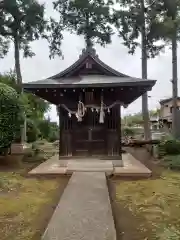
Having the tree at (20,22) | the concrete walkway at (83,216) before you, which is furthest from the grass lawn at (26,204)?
the tree at (20,22)

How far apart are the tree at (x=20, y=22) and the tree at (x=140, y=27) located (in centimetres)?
542

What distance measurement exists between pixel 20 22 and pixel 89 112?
35.8 feet

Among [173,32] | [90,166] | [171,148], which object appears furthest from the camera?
[173,32]

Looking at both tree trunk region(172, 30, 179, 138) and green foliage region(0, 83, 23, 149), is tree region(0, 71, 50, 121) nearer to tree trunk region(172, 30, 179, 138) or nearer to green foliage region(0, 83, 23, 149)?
green foliage region(0, 83, 23, 149)

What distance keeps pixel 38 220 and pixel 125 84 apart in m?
6.71

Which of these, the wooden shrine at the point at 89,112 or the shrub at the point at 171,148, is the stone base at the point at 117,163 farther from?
the shrub at the point at 171,148

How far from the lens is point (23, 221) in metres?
5.18

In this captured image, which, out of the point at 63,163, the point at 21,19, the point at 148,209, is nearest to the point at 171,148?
the point at 63,163

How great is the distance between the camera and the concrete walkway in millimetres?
4266

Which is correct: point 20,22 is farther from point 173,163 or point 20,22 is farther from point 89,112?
point 173,163

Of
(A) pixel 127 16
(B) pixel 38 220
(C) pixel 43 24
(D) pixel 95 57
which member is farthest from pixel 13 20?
(B) pixel 38 220

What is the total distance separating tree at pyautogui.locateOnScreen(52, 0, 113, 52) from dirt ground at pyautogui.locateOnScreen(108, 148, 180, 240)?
50.3 ft

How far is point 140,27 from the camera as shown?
20703mm

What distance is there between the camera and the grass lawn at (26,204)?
471 cm
